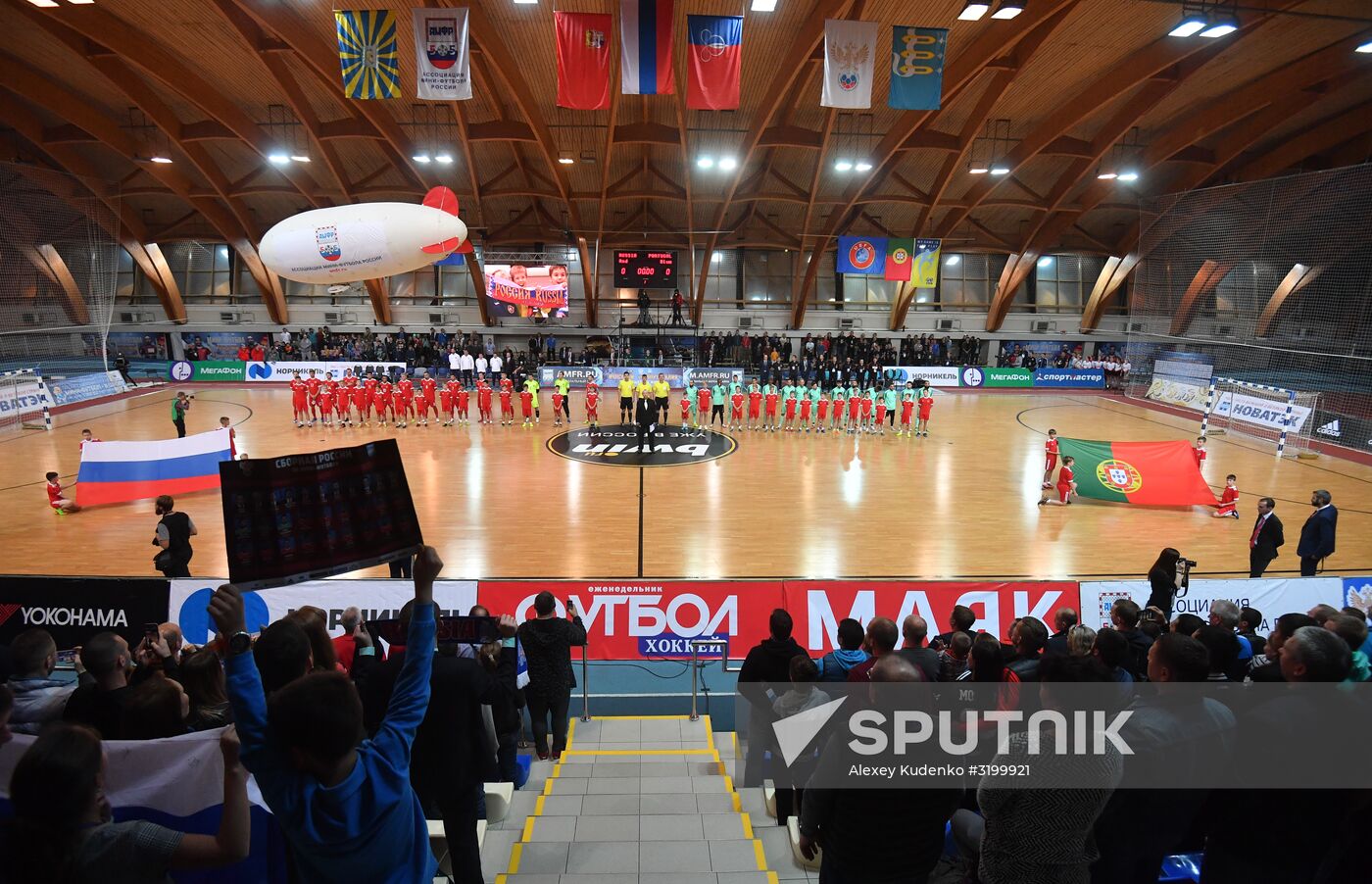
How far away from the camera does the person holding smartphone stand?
5301 mm

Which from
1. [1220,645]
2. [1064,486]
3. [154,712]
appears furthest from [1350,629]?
[1064,486]

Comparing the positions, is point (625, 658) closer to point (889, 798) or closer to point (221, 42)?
point (889, 798)

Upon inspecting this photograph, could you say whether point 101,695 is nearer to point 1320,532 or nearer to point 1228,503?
point 1320,532

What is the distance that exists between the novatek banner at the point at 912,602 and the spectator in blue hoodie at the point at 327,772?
229 inches

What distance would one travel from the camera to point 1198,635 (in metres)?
4.18

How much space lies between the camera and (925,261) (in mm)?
27922

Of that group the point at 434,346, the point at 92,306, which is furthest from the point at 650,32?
the point at 92,306

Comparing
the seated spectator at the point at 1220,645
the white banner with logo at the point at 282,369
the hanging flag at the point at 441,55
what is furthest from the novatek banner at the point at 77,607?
the white banner with logo at the point at 282,369

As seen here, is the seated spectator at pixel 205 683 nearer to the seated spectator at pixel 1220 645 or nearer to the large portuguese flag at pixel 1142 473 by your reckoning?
the seated spectator at pixel 1220 645

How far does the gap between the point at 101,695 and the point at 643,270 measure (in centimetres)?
2774

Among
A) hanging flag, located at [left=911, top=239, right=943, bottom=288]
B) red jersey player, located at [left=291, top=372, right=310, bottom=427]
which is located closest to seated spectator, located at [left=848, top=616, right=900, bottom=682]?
red jersey player, located at [left=291, top=372, right=310, bottom=427]

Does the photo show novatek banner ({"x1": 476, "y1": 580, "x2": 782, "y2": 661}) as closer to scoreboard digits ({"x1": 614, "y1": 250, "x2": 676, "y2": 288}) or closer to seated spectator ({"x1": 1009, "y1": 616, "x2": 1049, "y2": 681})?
seated spectator ({"x1": 1009, "y1": 616, "x2": 1049, "y2": 681})

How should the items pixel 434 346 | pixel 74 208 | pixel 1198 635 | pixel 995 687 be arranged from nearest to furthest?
pixel 995 687 → pixel 1198 635 → pixel 74 208 → pixel 434 346

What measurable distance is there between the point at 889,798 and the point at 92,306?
3957cm
